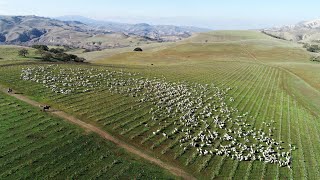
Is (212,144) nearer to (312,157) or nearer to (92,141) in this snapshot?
(312,157)

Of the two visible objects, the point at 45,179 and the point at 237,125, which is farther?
the point at 237,125

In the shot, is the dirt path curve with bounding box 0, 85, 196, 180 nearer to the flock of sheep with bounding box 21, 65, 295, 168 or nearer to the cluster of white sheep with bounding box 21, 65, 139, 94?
the flock of sheep with bounding box 21, 65, 295, 168

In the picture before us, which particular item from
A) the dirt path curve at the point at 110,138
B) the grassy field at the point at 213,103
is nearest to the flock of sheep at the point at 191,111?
the grassy field at the point at 213,103

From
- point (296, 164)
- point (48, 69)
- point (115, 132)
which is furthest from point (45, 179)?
point (48, 69)

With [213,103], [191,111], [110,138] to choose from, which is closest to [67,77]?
[191,111]

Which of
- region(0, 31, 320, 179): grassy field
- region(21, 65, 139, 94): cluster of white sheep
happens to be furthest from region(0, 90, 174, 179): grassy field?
region(21, 65, 139, 94): cluster of white sheep

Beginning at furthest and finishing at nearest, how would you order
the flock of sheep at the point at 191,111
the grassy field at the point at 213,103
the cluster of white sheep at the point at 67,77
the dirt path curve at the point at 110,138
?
the cluster of white sheep at the point at 67,77 < the flock of sheep at the point at 191,111 < the grassy field at the point at 213,103 < the dirt path curve at the point at 110,138

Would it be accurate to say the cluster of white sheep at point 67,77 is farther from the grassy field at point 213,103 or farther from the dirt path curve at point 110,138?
the dirt path curve at point 110,138

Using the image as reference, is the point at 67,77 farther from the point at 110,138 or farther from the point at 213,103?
the point at 213,103
